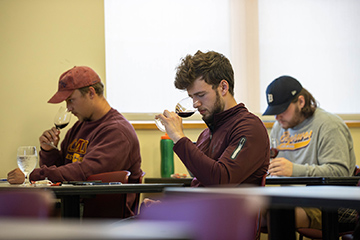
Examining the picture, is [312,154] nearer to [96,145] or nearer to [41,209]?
[96,145]

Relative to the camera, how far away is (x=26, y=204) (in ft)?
2.87

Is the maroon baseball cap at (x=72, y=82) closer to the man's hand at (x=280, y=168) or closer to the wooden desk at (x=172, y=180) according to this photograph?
the wooden desk at (x=172, y=180)

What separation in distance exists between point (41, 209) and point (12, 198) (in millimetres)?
80

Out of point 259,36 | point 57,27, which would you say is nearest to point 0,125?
point 57,27

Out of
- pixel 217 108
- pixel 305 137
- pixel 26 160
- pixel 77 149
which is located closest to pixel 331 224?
pixel 217 108

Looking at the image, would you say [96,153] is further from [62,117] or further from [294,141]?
[294,141]

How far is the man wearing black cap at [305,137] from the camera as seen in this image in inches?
119

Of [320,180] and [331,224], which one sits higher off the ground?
[320,180]

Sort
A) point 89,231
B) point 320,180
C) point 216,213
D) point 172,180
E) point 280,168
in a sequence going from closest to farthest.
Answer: point 89,231, point 216,213, point 320,180, point 280,168, point 172,180

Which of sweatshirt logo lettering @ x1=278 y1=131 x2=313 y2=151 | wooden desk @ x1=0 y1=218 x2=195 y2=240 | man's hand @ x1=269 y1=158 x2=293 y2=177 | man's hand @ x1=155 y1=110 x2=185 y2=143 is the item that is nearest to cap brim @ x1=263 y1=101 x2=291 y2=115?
sweatshirt logo lettering @ x1=278 y1=131 x2=313 y2=151

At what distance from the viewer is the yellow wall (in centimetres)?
379

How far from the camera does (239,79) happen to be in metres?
4.16

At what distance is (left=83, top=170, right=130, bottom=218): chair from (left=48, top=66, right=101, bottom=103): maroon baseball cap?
86cm

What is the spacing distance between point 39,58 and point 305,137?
83.0 inches
